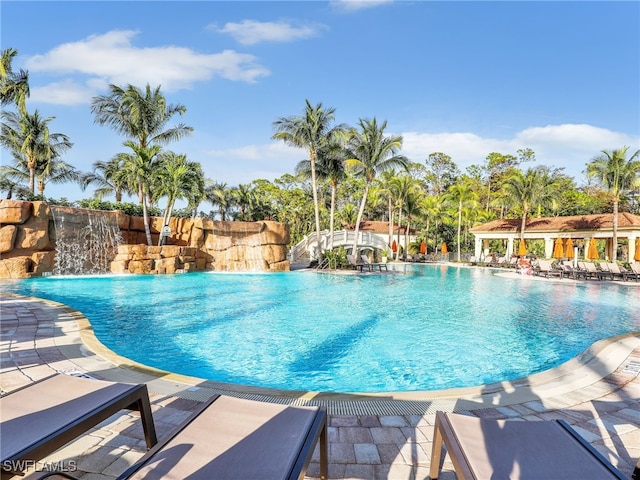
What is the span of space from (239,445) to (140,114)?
85.5ft

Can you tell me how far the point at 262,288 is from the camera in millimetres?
15414

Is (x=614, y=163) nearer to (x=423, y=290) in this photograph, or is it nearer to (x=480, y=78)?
(x=480, y=78)

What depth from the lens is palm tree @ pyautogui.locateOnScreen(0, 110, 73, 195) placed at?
78.5 ft

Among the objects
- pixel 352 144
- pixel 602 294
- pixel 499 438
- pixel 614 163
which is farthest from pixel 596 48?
pixel 499 438

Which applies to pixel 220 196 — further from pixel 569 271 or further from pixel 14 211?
pixel 569 271

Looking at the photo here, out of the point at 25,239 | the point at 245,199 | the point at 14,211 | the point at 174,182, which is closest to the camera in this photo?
the point at 14,211

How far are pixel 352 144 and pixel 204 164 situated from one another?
14.4 metres

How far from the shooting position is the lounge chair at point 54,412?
2.00m

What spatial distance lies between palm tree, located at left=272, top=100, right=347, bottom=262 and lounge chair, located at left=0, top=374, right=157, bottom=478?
21.3m

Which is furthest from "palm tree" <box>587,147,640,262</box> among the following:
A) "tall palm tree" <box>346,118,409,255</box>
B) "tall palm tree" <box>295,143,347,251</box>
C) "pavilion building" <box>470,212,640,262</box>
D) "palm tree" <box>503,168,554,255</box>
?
"tall palm tree" <box>295,143,347,251</box>

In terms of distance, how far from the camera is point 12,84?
18453mm

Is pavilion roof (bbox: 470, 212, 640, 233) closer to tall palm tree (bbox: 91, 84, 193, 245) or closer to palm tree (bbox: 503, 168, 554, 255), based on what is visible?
palm tree (bbox: 503, 168, 554, 255)

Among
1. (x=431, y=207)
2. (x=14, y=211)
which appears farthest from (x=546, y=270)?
(x=14, y=211)

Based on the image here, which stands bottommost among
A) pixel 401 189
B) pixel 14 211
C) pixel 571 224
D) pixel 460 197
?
pixel 14 211
